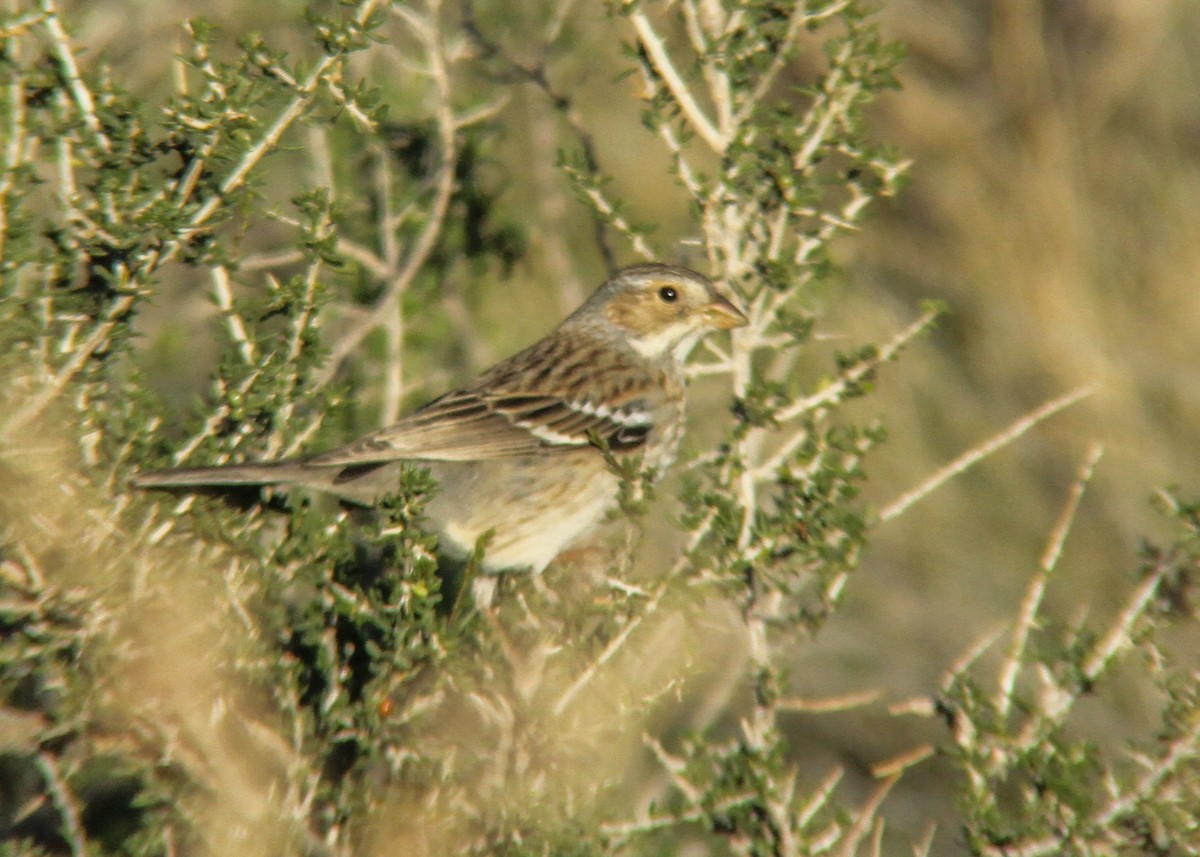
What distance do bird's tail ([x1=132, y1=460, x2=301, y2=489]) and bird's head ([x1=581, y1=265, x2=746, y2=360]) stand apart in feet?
6.00

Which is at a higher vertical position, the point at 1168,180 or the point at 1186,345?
the point at 1168,180

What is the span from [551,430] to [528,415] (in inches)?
3.7

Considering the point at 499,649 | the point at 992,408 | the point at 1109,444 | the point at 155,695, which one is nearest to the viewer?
the point at 155,695

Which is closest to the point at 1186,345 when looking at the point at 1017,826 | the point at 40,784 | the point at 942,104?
the point at 942,104

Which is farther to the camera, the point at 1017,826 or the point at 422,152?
the point at 422,152

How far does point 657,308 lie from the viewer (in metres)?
5.64

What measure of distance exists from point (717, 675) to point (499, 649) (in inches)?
136

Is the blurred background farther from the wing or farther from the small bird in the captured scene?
the wing

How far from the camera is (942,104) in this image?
10094mm

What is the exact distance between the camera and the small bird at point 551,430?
4906 millimetres

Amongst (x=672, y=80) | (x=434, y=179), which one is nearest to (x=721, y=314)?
(x=672, y=80)

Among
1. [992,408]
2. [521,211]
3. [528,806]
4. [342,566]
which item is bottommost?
[992,408]

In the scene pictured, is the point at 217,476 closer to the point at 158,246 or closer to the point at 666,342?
the point at 158,246

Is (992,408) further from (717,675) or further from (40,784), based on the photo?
(40,784)
